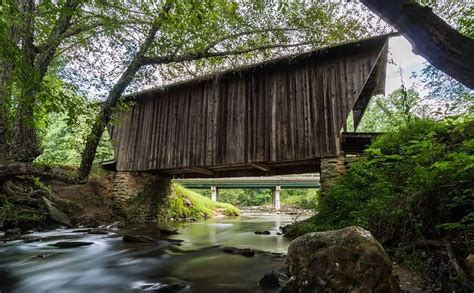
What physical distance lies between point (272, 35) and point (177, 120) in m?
4.73

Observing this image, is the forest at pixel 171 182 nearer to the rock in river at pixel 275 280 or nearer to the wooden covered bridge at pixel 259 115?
the rock in river at pixel 275 280

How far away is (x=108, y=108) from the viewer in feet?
21.1

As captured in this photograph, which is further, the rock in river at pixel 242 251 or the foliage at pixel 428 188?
the rock in river at pixel 242 251

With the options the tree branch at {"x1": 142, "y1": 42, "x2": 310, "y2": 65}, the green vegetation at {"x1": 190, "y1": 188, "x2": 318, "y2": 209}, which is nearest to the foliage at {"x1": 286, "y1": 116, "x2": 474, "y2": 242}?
the tree branch at {"x1": 142, "y1": 42, "x2": 310, "y2": 65}

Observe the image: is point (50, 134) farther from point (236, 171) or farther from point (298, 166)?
point (298, 166)

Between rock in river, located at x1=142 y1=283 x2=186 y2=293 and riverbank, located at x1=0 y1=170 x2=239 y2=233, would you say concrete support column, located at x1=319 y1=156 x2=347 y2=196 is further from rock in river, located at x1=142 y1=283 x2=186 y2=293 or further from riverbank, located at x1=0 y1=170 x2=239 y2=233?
riverbank, located at x1=0 y1=170 x2=239 y2=233

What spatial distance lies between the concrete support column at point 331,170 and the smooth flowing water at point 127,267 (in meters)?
2.81

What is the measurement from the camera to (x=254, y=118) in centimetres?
961

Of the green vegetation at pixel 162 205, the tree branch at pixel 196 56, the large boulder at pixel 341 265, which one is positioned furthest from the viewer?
the green vegetation at pixel 162 205

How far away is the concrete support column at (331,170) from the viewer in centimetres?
789

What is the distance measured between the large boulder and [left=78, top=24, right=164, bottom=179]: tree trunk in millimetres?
4563

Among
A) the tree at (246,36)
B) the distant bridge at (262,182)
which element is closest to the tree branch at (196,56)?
the tree at (246,36)

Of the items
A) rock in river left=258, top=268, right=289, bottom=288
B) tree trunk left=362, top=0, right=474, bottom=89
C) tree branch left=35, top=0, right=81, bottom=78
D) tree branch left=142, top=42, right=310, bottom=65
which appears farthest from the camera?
tree branch left=142, top=42, right=310, bottom=65

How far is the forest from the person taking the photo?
254cm
